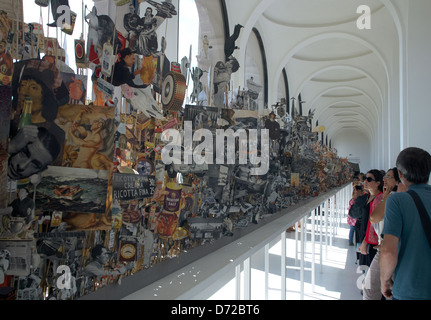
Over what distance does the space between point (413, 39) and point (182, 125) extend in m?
5.71

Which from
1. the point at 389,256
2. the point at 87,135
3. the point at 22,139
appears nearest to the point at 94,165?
the point at 87,135

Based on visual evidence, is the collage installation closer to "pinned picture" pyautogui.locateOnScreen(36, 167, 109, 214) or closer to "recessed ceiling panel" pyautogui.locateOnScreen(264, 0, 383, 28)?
"pinned picture" pyautogui.locateOnScreen(36, 167, 109, 214)

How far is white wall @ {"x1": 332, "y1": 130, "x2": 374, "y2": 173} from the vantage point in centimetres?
3991

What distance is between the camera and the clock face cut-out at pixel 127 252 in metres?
1.58

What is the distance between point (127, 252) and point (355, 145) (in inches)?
1674

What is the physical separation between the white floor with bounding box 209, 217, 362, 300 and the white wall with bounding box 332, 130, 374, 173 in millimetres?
32847

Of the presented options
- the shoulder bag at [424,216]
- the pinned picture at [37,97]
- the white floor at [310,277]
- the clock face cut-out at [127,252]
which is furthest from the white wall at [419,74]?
the pinned picture at [37,97]

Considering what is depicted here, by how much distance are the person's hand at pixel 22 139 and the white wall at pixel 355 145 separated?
4213cm

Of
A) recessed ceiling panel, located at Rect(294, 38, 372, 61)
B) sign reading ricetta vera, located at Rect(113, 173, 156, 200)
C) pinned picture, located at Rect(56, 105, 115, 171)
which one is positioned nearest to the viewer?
pinned picture, located at Rect(56, 105, 115, 171)

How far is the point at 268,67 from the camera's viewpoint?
13227 mm

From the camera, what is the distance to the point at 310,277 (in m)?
6.20

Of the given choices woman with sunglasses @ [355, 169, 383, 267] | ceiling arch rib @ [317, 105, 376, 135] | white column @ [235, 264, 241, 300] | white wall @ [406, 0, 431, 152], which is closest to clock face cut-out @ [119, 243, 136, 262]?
white column @ [235, 264, 241, 300]
